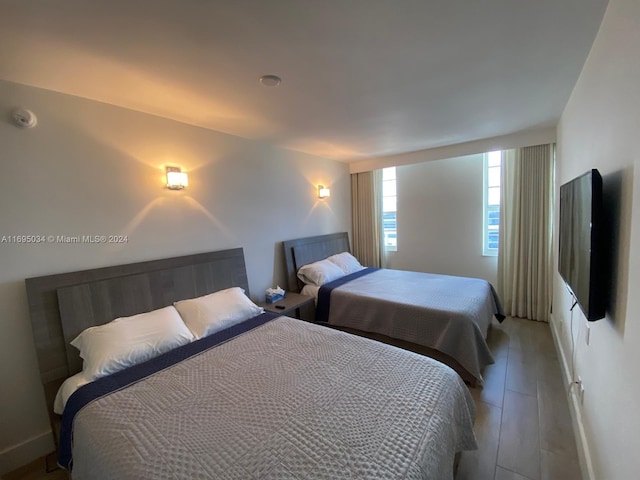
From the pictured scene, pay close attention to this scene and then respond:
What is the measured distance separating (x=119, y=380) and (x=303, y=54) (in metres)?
2.13

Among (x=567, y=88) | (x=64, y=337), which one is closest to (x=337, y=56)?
(x=567, y=88)

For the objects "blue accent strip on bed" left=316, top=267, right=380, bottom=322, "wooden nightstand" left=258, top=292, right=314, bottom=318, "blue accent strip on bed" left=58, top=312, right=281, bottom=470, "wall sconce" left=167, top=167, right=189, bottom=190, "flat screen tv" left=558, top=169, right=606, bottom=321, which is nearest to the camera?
"flat screen tv" left=558, top=169, right=606, bottom=321

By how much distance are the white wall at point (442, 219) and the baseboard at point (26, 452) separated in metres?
4.57

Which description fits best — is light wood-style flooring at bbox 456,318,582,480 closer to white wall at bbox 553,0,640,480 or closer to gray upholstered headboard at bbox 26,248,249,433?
white wall at bbox 553,0,640,480

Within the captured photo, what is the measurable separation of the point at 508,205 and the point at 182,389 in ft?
13.7

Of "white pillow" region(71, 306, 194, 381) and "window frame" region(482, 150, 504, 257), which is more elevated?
"window frame" region(482, 150, 504, 257)

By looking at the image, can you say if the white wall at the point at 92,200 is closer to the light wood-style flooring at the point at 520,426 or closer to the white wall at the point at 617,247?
the light wood-style flooring at the point at 520,426

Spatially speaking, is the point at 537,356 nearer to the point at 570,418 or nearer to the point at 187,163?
the point at 570,418

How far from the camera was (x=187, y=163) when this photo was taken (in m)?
2.58

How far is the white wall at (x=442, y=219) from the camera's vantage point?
13.7ft

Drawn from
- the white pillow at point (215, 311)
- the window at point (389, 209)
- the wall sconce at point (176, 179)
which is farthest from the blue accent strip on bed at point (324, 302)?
the window at point (389, 209)

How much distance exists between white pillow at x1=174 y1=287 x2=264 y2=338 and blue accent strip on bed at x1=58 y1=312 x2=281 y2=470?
0.09 metres

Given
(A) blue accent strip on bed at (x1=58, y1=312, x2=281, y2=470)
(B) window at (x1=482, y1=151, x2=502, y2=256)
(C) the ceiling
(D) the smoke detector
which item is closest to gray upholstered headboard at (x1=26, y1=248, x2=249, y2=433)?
(A) blue accent strip on bed at (x1=58, y1=312, x2=281, y2=470)

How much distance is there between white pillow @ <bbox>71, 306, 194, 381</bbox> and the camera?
5.45 ft
